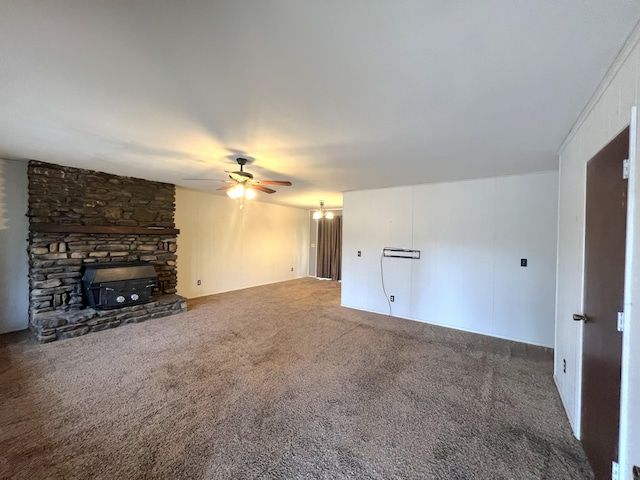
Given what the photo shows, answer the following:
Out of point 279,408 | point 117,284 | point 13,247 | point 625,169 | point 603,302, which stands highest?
point 625,169

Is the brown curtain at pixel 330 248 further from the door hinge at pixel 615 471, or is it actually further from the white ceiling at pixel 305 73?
the door hinge at pixel 615 471

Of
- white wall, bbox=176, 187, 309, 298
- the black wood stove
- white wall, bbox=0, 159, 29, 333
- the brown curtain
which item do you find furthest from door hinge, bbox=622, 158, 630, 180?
the brown curtain

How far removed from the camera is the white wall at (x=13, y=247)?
12.0 feet

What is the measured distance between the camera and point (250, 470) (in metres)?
1.62

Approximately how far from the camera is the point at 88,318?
370 centimetres

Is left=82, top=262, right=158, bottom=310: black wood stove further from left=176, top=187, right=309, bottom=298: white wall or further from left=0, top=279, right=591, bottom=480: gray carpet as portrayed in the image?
left=176, top=187, right=309, bottom=298: white wall

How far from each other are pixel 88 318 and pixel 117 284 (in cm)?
57

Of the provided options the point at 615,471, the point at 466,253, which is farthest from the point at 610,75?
the point at 466,253

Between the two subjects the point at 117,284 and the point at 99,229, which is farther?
the point at 99,229

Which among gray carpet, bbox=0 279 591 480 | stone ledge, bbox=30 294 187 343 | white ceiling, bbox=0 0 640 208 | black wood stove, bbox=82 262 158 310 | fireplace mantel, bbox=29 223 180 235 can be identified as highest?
white ceiling, bbox=0 0 640 208

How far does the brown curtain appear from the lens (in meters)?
8.40

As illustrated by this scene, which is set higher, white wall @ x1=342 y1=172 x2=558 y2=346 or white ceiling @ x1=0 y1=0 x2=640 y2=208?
white ceiling @ x1=0 y1=0 x2=640 y2=208

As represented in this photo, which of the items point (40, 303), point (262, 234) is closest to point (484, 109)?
point (40, 303)

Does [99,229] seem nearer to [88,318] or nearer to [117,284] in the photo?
[117,284]
